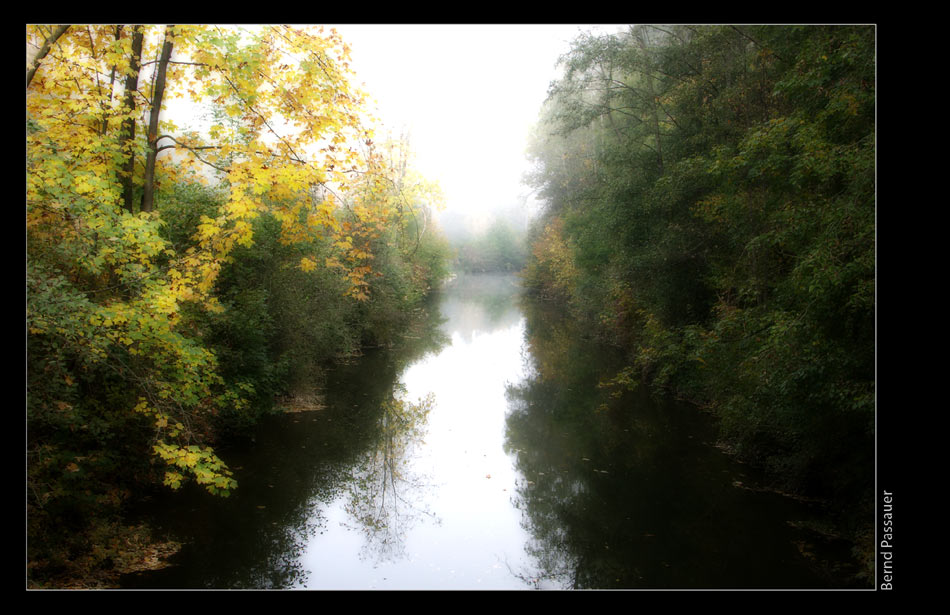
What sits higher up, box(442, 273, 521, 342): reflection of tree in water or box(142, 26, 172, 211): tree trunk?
box(142, 26, 172, 211): tree trunk

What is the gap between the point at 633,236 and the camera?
561 inches

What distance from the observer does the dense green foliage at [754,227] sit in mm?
5961

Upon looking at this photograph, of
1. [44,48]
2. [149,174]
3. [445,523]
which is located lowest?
[445,523]

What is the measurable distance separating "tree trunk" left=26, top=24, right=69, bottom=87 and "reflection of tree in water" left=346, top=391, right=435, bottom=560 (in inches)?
225

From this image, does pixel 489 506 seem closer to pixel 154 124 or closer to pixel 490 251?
pixel 154 124

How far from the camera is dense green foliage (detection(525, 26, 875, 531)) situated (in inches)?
235

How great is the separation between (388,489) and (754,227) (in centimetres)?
689

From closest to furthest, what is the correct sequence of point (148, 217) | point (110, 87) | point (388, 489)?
Result: point (148, 217) < point (110, 87) < point (388, 489)

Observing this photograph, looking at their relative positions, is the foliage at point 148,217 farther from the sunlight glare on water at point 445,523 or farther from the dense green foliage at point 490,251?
the dense green foliage at point 490,251

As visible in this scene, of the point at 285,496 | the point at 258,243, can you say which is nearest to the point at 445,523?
the point at 285,496

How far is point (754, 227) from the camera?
9.70 metres

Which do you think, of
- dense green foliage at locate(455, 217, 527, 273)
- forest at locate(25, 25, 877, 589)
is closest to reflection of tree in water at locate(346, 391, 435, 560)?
forest at locate(25, 25, 877, 589)

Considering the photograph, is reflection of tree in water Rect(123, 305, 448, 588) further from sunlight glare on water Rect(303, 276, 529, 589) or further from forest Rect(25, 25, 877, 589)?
forest Rect(25, 25, 877, 589)
